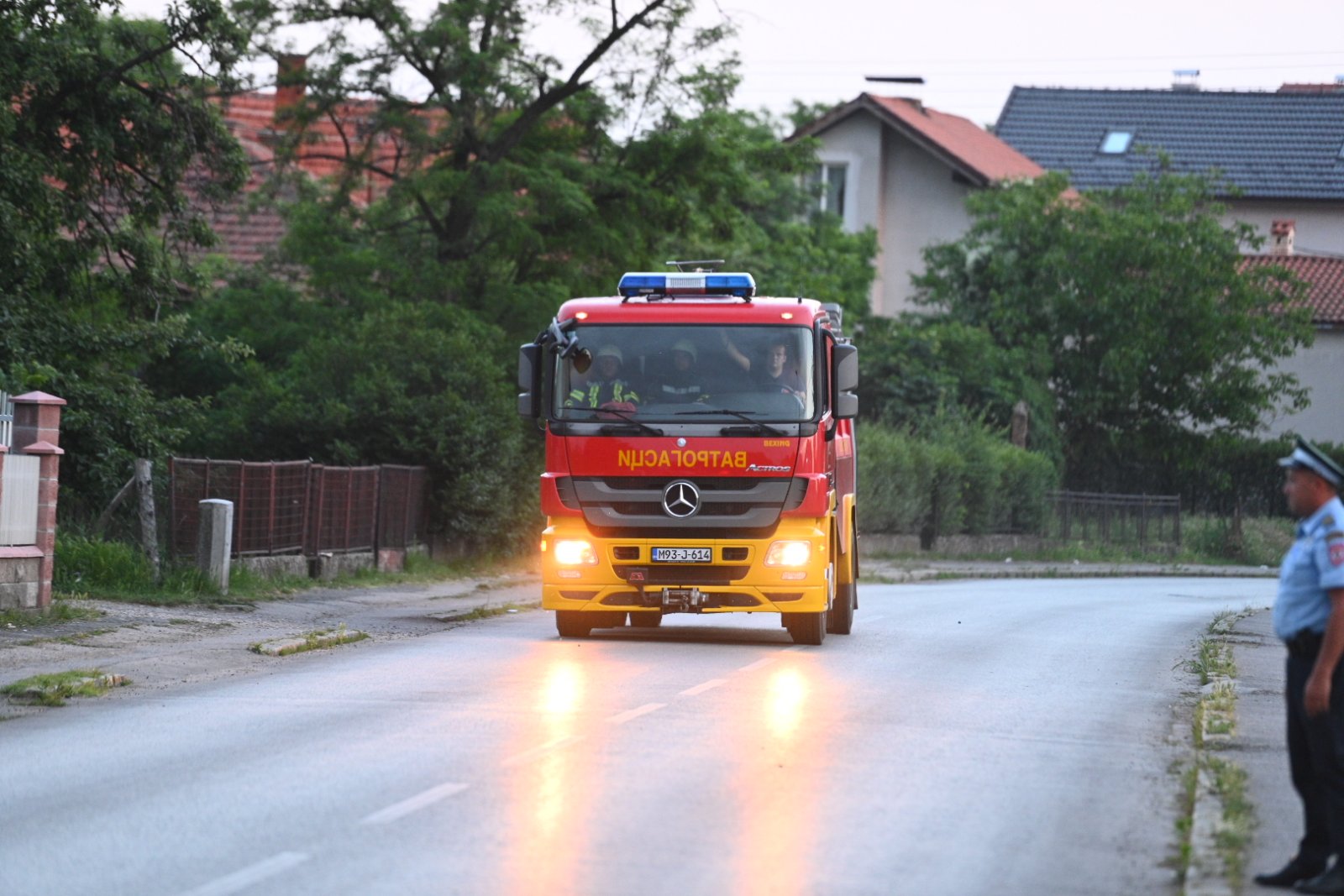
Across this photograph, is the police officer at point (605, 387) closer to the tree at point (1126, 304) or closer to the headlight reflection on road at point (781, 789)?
the headlight reflection on road at point (781, 789)

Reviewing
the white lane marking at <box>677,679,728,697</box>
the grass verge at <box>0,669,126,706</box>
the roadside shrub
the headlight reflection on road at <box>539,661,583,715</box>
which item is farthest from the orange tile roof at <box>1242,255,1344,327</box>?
the grass verge at <box>0,669,126,706</box>

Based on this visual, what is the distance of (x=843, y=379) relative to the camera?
1672 centimetres

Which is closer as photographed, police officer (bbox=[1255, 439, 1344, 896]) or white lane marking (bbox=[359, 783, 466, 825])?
police officer (bbox=[1255, 439, 1344, 896])

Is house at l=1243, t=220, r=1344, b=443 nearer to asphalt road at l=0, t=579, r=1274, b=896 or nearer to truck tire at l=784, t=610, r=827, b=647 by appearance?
truck tire at l=784, t=610, r=827, b=647

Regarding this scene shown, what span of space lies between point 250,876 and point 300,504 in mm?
16531

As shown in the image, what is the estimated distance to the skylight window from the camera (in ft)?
225

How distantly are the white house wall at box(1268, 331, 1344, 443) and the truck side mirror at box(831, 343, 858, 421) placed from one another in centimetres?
4627

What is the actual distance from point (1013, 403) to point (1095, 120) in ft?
79.3

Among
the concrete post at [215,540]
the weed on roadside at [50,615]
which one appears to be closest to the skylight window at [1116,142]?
the concrete post at [215,540]

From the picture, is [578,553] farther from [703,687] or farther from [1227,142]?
[1227,142]

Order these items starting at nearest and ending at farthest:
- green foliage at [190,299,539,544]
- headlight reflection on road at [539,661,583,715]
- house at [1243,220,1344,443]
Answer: headlight reflection on road at [539,661,583,715] < green foliage at [190,299,539,544] < house at [1243,220,1344,443]

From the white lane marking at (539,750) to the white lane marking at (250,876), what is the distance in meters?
2.40

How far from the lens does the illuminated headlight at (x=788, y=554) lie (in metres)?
16.4

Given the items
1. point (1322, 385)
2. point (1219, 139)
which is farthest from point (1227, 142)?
point (1322, 385)
